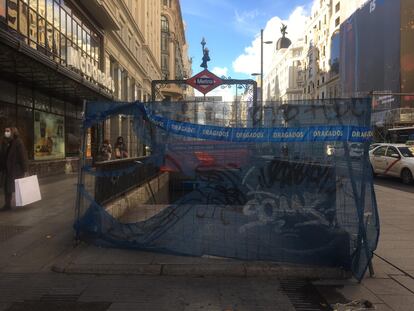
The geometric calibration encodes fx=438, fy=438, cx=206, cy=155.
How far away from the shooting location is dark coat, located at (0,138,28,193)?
30.8ft

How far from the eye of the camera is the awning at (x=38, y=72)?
1101cm

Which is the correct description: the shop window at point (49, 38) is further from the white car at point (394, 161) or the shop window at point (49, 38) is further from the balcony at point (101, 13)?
the white car at point (394, 161)

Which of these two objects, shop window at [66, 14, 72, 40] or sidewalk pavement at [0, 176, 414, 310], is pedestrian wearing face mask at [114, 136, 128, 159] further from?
shop window at [66, 14, 72, 40]

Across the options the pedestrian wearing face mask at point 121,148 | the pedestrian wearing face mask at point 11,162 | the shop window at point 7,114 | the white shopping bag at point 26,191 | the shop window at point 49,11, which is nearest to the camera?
the pedestrian wearing face mask at point 121,148

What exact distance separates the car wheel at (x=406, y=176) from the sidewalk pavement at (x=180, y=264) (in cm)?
954

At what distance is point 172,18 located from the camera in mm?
72750

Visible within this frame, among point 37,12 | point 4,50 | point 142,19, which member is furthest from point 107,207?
point 142,19

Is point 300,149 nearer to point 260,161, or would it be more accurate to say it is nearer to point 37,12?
point 260,161

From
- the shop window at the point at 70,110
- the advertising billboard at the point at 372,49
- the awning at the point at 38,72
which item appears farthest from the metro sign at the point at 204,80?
the advertising billboard at the point at 372,49

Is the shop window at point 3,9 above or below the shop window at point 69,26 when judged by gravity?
below

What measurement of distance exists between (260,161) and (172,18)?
7110 cm

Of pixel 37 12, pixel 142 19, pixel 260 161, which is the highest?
pixel 142 19

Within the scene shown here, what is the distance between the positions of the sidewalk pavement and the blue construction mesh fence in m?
0.23

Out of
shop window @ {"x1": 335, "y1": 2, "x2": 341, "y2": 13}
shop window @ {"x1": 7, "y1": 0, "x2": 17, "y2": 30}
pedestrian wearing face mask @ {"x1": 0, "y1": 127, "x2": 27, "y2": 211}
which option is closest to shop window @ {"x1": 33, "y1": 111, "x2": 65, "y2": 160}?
shop window @ {"x1": 7, "y1": 0, "x2": 17, "y2": 30}
